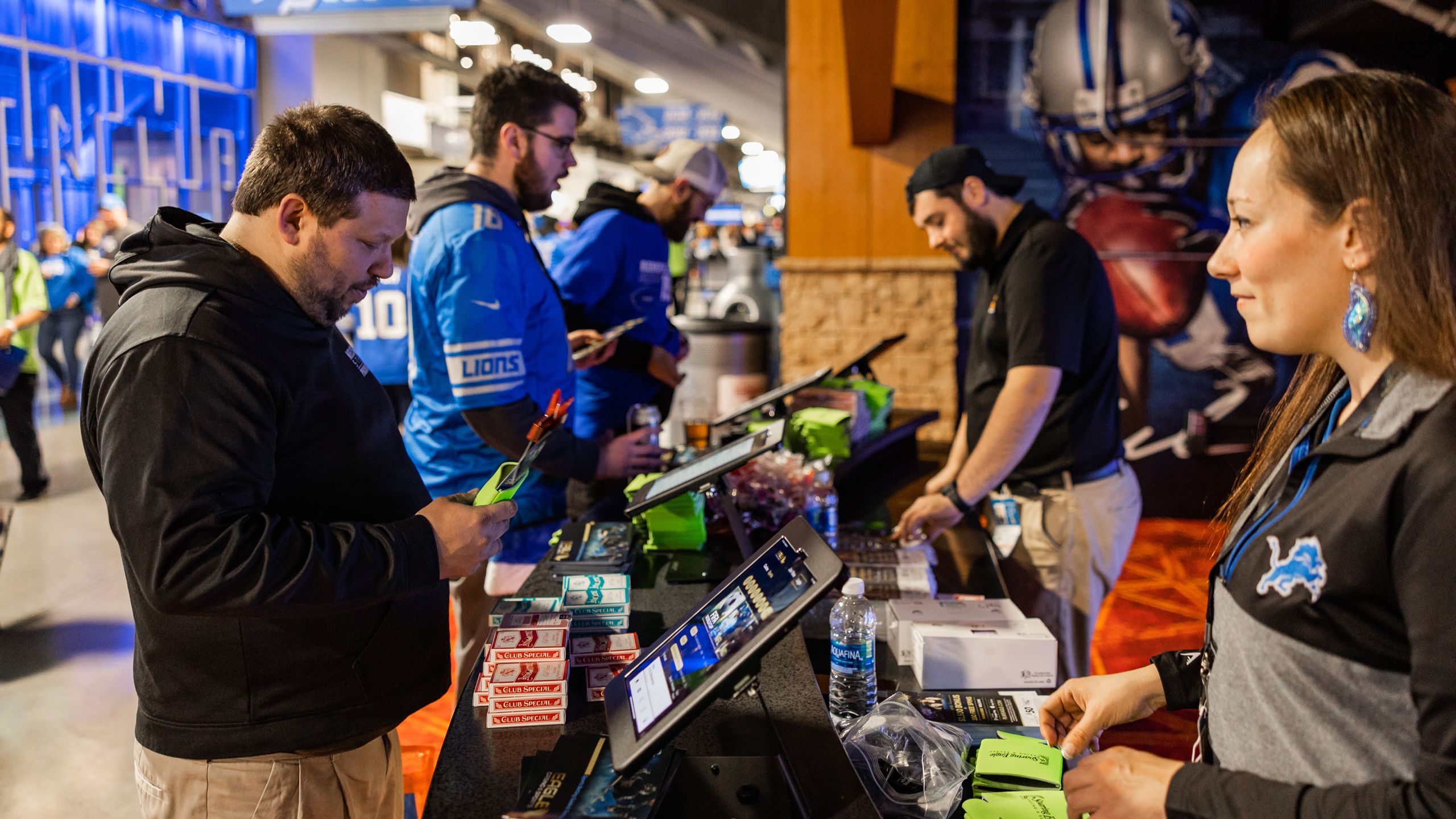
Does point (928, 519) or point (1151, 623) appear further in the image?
point (1151, 623)

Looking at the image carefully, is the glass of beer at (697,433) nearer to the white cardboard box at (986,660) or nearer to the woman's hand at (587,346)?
the woman's hand at (587,346)

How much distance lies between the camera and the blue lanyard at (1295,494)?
36.3 inches

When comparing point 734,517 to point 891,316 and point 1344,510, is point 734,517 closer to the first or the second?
point 1344,510

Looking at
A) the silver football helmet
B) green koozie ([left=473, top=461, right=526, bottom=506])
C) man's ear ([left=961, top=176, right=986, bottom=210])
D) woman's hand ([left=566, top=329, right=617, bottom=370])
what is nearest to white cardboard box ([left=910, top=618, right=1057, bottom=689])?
green koozie ([left=473, top=461, right=526, bottom=506])

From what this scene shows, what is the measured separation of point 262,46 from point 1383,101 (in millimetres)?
16548

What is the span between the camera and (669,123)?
16500mm

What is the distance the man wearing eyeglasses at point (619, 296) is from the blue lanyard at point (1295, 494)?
8.78 feet

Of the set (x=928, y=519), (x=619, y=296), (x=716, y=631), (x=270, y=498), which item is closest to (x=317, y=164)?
(x=270, y=498)

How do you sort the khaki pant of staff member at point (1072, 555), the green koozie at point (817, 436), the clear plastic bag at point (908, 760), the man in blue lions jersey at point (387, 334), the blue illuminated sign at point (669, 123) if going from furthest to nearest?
the blue illuminated sign at point (669, 123), the man in blue lions jersey at point (387, 334), the green koozie at point (817, 436), the khaki pant of staff member at point (1072, 555), the clear plastic bag at point (908, 760)

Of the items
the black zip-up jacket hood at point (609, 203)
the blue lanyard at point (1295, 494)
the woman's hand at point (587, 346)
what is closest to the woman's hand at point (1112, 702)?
the blue lanyard at point (1295, 494)

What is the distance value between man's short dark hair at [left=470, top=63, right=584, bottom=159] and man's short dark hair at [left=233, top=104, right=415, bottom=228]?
1.12 m

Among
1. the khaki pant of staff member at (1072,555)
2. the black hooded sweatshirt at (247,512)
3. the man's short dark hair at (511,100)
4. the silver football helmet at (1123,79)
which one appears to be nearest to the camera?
the black hooded sweatshirt at (247,512)

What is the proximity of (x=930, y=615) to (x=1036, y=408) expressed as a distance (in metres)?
0.82

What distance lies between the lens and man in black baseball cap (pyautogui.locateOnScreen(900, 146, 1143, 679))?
239 centimetres
